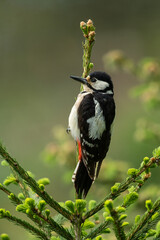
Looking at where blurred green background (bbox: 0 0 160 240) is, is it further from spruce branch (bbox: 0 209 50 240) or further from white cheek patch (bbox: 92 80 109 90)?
spruce branch (bbox: 0 209 50 240)

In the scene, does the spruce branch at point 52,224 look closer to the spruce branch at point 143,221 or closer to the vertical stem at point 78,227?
the vertical stem at point 78,227

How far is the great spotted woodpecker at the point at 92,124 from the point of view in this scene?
208cm

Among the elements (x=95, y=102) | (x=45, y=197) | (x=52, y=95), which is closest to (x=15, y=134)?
(x=52, y=95)

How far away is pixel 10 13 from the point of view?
12883 mm

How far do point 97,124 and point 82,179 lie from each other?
0.39 metres

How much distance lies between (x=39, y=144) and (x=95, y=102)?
5.54 m

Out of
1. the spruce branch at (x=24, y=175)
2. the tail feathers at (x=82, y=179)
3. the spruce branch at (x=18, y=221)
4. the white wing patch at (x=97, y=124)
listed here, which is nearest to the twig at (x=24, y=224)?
the spruce branch at (x=18, y=221)

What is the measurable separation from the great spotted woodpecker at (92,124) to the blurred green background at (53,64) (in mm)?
3066

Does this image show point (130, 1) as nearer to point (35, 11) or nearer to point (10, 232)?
point (35, 11)

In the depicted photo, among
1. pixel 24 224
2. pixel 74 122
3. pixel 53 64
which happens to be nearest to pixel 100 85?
pixel 74 122

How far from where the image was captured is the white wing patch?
225cm

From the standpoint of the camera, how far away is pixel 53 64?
11.0 meters

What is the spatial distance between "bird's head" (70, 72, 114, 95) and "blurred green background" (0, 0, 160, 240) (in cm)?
299

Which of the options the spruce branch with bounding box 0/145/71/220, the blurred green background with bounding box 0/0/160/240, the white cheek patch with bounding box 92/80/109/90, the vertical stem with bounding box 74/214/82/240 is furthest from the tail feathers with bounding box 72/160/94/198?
the blurred green background with bounding box 0/0/160/240
